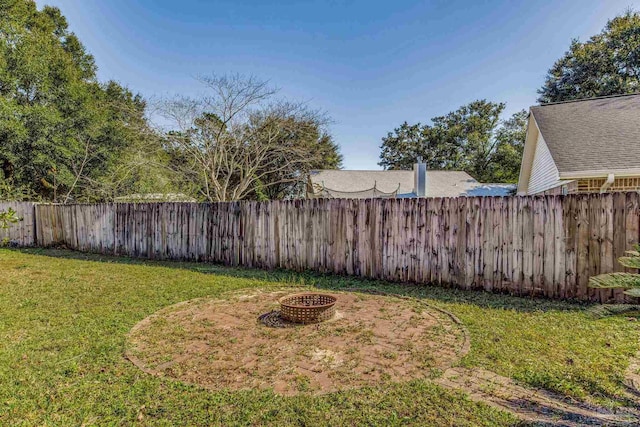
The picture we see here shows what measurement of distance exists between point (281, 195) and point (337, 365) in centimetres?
1745

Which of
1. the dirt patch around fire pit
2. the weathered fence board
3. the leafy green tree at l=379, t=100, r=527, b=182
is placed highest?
the leafy green tree at l=379, t=100, r=527, b=182

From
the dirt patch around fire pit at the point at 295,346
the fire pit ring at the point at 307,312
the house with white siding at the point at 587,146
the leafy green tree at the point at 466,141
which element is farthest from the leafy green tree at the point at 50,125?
the leafy green tree at the point at 466,141

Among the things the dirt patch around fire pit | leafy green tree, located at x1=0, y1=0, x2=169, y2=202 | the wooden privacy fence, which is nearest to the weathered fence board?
leafy green tree, located at x1=0, y1=0, x2=169, y2=202

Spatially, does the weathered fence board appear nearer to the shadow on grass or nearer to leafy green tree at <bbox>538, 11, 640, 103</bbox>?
the shadow on grass

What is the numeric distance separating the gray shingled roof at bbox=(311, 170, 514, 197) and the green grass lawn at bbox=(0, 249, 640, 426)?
11904 mm

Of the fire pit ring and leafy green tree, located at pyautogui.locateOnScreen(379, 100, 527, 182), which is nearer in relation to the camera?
the fire pit ring

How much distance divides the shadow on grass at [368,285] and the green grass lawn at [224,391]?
47mm

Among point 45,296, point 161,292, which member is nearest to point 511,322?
point 161,292

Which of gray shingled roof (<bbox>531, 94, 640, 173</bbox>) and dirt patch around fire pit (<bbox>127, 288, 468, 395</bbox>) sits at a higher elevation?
gray shingled roof (<bbox>531, 94, 640, 173</bbox>)

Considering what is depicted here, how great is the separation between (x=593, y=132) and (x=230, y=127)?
1073 cm

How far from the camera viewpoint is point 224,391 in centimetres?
255

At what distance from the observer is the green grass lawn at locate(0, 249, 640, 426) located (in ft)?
7.38

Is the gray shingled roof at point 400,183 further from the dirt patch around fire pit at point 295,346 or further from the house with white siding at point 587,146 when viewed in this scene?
the dirt patch around fire pit at point 295,346

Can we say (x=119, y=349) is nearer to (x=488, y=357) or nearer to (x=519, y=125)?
(x=488, y=357)
